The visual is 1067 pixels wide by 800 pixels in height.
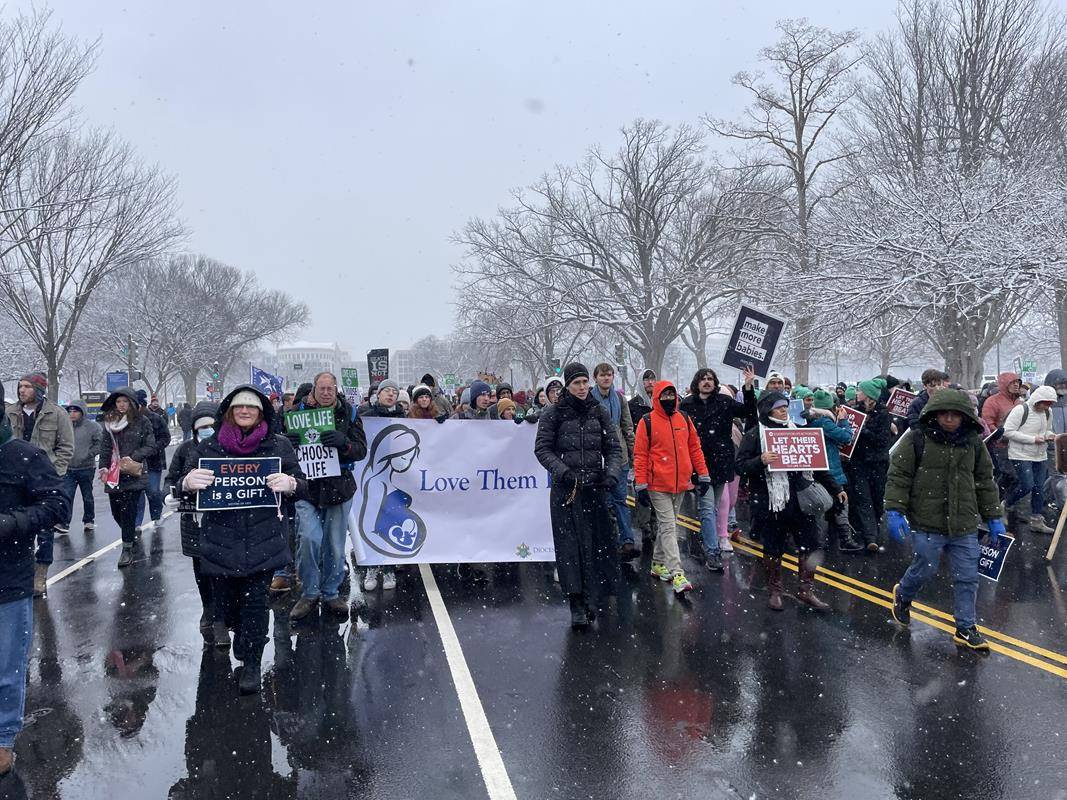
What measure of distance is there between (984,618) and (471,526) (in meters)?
4.49

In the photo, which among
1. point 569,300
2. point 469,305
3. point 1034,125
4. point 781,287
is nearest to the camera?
point 1034,125

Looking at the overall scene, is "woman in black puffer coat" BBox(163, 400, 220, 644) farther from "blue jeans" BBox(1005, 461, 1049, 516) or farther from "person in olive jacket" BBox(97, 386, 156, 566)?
"blue jeans" BBox(1005, 461, 1049, 516)

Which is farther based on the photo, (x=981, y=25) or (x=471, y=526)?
(x=981, y=25)

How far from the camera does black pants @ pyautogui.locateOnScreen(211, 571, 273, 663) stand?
443cm

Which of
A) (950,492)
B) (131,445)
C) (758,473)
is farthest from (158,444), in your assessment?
(950,492)

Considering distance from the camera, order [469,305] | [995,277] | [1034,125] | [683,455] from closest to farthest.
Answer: [683,455] → [995,277] → [1034,125] → [469,305]

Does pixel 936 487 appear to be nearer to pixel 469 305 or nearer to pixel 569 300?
pixel 569 300

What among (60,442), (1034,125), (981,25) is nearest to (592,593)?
(60,442)

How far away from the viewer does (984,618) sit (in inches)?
225

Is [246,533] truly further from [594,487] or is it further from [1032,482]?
[1032,482]

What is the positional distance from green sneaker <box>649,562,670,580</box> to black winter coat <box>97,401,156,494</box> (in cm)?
566

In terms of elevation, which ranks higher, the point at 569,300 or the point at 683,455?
the point at 569,300

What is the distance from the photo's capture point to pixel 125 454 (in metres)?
8.13

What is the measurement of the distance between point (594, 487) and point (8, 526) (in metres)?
3.83
